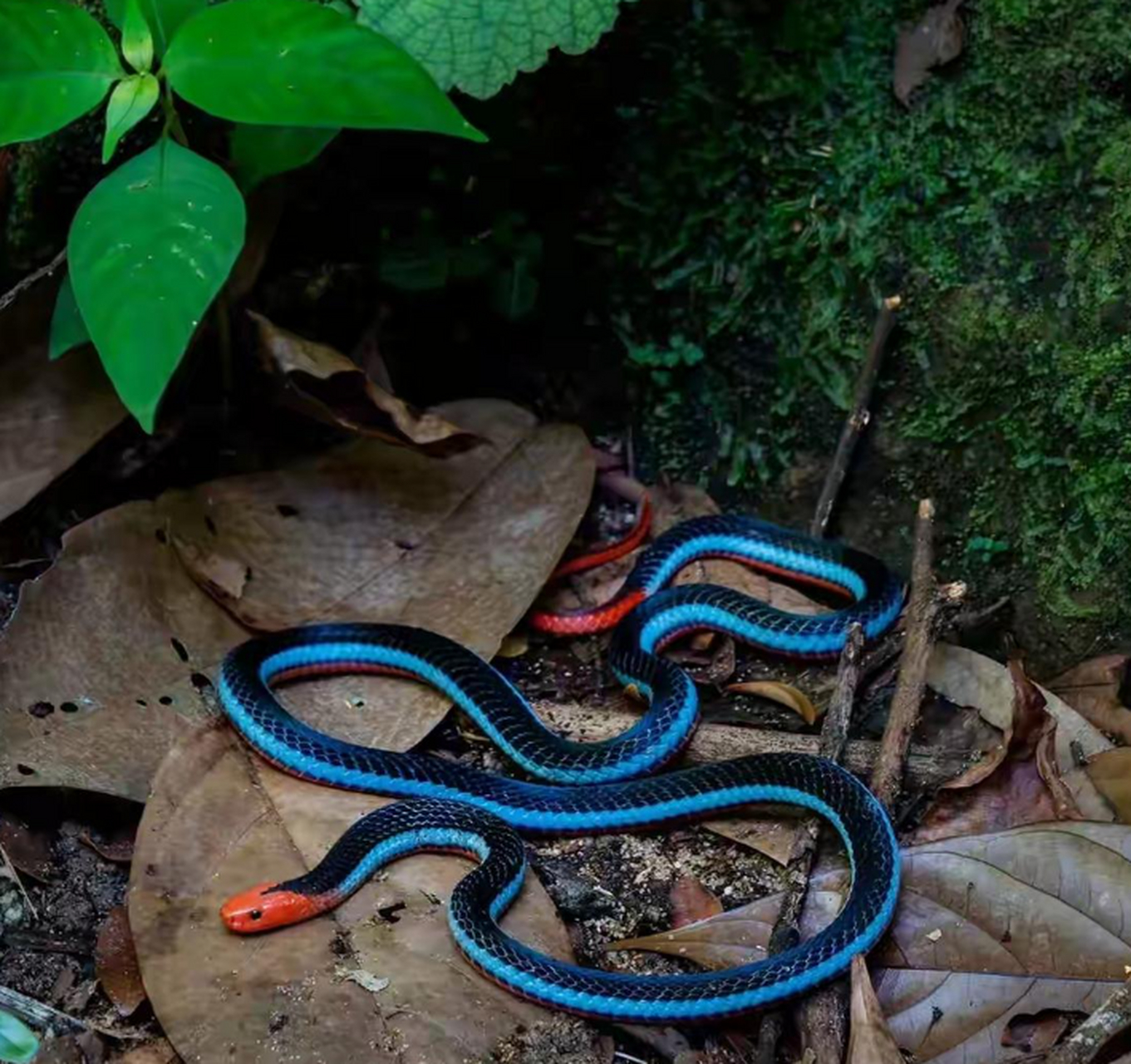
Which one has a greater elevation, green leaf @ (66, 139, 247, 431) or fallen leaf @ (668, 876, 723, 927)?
green leaf @ (66, 139, 247, 431)

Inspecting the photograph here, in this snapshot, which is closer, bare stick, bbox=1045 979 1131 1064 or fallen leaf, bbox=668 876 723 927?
Result: bare stick, bbox=1045 979 1131 1064

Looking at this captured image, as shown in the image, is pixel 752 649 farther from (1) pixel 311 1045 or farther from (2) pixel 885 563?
(1) pixel 311 1045

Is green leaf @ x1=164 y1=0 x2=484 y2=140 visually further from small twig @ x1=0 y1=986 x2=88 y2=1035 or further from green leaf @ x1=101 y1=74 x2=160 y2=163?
small twig @ x1=0 y1=986 x2=88 y2=1035

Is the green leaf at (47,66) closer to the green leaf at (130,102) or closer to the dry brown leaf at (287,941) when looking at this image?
the green leaf at (130,102)

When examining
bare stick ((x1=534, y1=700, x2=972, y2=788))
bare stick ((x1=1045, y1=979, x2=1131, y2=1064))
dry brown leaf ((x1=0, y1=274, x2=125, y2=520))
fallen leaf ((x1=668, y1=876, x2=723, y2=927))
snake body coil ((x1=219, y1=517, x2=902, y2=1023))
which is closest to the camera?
bare stick ((x1=1045, y1=979, x2=1131, y2=1064))

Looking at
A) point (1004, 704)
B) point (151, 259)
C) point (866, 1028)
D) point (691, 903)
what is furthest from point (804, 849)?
point (151, 259)

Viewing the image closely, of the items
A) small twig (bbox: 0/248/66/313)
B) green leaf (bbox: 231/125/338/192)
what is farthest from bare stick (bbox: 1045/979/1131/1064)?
small twig (bbox: 0/248/66/313)
